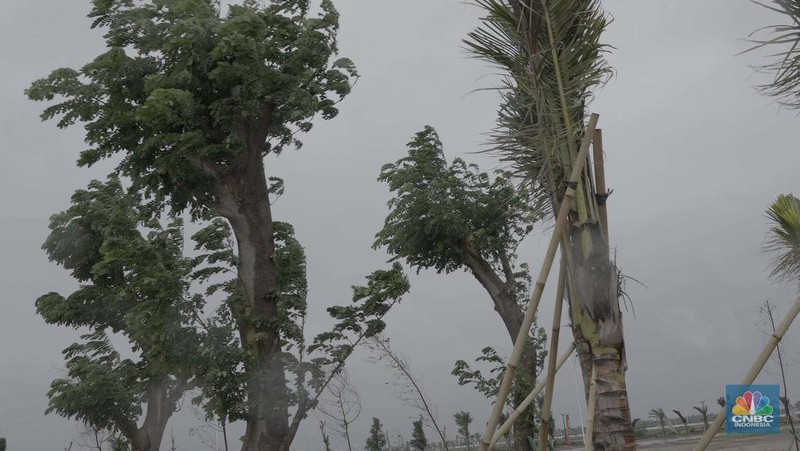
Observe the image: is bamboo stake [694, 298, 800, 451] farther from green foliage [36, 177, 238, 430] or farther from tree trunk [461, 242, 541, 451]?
tree trunk [461, 242, 541, 451]

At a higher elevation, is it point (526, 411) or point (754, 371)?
point (754, 371)

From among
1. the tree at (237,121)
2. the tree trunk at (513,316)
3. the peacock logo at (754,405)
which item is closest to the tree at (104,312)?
the tree at (237,121)

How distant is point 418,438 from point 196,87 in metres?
19.9

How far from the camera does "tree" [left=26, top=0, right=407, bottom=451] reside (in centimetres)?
758

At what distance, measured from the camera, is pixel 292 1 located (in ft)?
28.9

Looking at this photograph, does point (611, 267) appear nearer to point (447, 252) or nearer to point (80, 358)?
point (447, 252)

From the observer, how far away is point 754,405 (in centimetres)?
941

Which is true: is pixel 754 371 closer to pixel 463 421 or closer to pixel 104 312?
pixel 104 312

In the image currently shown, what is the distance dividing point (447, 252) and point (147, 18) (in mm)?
7650

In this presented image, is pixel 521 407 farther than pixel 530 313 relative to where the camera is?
Yes

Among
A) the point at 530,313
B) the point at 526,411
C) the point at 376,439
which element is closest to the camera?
the point at 530,313

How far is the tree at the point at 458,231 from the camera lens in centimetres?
1348

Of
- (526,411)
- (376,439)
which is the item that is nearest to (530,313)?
(526,411)

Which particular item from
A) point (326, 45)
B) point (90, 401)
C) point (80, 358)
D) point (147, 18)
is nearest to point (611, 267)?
point (326, 45)
